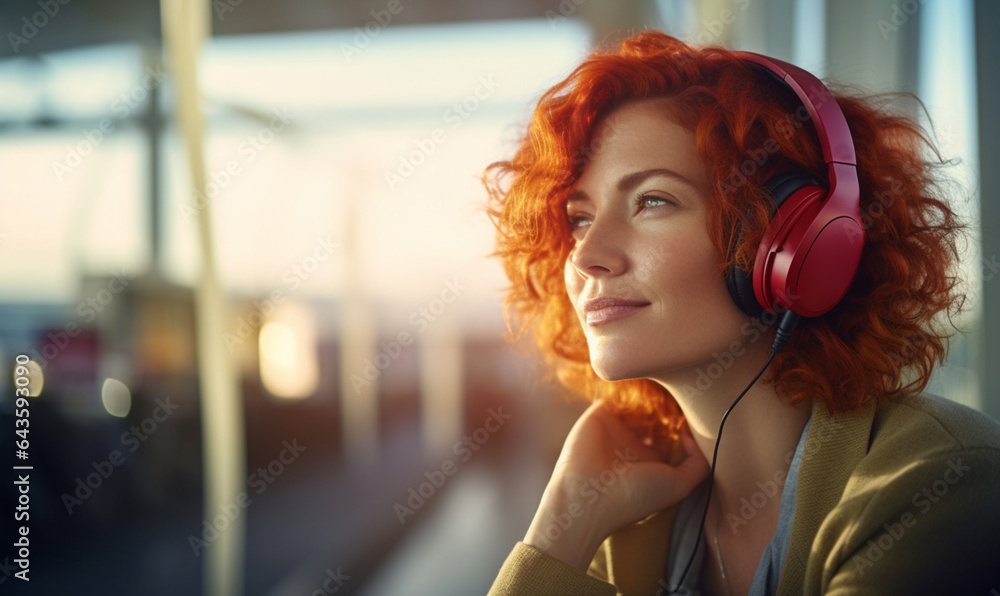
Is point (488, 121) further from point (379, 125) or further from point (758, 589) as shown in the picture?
point (758, 589)

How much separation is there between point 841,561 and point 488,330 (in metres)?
5.67

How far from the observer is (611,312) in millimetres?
921

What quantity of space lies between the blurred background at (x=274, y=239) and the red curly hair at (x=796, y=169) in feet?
0.43

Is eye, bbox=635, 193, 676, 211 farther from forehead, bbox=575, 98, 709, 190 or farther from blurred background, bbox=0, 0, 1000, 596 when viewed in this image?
blurred background, bbox=0, 0, 1000, 596

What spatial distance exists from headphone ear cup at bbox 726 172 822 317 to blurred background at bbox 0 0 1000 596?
1.26 feet

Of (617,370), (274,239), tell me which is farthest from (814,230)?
(274,239)

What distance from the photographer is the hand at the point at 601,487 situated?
3.17 ft

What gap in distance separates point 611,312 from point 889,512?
44 cm

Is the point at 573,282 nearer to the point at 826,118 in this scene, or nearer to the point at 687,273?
the point at 687,273

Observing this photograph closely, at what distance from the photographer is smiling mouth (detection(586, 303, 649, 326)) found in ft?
2.99

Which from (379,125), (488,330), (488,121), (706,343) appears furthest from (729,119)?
(488,330)

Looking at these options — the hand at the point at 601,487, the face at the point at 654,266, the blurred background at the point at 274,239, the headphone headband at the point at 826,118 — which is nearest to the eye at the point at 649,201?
the face at the point at 654,266

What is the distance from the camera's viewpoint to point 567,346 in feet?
4.35

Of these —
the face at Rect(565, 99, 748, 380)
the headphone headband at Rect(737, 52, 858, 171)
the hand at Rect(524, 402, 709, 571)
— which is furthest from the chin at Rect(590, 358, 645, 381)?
the headphone headband at Rect(737, 52, 858, 171)
